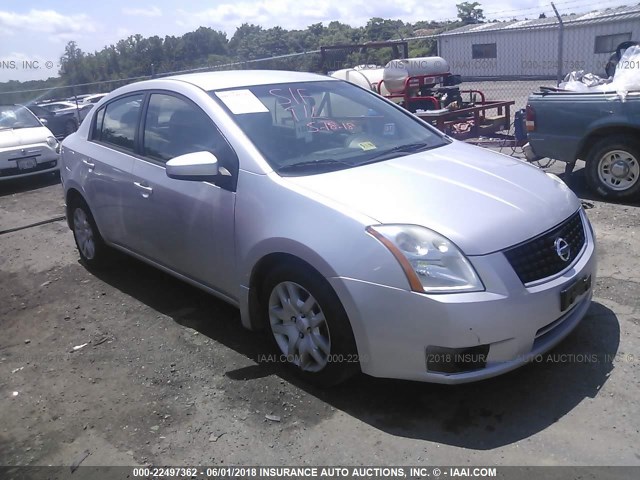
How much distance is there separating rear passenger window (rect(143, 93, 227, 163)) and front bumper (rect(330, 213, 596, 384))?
143cm

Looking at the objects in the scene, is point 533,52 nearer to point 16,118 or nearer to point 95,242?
point 16,118

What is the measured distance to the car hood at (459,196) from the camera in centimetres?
292

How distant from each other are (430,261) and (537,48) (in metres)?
32.0

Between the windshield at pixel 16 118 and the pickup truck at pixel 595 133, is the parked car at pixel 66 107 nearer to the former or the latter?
the windshield at pixel 16 118

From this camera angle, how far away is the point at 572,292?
309 centimetres

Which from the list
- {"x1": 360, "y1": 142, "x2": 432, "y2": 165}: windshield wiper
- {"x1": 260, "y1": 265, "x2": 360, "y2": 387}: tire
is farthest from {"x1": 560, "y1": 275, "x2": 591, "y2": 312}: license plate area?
{"x1": 360, "y1": 142, "x2": 432, "y2": 165}: windshield wiper

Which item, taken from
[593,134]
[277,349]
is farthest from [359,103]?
[593,134]

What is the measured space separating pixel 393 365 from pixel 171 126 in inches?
91.6

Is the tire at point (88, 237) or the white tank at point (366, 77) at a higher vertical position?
the white tank at point (366, 77)

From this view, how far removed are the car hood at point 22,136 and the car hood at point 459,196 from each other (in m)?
8.68

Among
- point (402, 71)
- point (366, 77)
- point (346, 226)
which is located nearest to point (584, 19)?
point (402, 71)

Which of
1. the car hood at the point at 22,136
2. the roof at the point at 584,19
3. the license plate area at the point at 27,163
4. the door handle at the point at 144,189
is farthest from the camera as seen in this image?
the roof at the point at 584,19

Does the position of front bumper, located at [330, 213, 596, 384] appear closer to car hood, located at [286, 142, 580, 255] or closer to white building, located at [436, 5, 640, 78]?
car hood, located at [286, 142, 580, 255]

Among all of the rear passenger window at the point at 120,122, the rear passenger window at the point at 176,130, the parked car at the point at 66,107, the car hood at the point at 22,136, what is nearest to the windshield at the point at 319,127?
the rear passenger window at the point at 176,130
